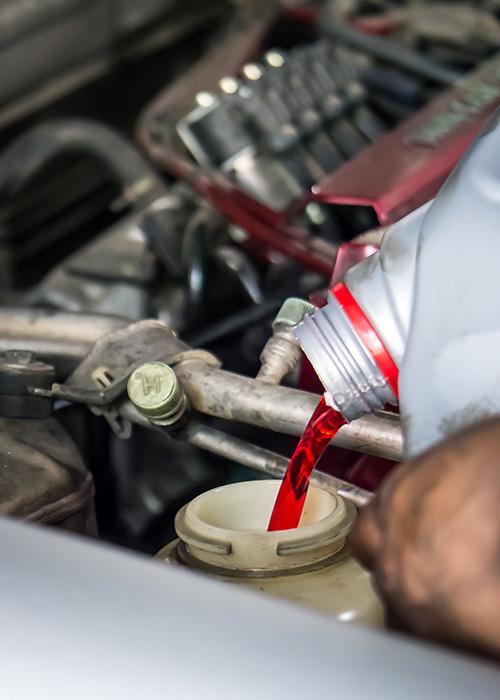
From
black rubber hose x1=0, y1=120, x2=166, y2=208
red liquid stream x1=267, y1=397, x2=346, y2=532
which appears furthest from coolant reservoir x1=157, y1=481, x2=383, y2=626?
black rubber hose x1=0, y1=120, x2=166, y2=208

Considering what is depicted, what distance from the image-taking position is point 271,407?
0.74 m

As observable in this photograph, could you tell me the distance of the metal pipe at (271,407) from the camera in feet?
2.32

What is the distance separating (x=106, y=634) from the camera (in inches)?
16.0

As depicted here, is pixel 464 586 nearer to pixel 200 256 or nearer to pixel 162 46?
pixel 200 256

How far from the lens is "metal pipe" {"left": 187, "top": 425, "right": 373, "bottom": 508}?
732 mm

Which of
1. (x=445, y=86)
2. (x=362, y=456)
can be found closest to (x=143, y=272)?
(x=362, y=456)

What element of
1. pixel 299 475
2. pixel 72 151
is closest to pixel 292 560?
pixel 299 475

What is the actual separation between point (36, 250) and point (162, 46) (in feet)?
1.91

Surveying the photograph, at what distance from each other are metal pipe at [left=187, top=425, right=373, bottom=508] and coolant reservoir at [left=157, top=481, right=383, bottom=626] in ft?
0.16

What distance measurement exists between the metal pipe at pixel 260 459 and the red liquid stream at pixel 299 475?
5cm

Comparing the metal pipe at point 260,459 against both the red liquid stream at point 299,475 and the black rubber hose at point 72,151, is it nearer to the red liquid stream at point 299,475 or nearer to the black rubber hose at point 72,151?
the red liquid stream at point 299,475

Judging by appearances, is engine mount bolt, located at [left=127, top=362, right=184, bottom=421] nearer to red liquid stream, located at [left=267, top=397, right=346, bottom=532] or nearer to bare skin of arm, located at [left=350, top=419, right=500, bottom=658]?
red liquid stream, located at [left=267, top=397, right=346, bottom=532]

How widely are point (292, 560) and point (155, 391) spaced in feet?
0.65

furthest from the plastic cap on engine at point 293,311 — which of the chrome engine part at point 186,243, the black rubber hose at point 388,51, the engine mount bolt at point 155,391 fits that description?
the black rubber hose at point 388,51
